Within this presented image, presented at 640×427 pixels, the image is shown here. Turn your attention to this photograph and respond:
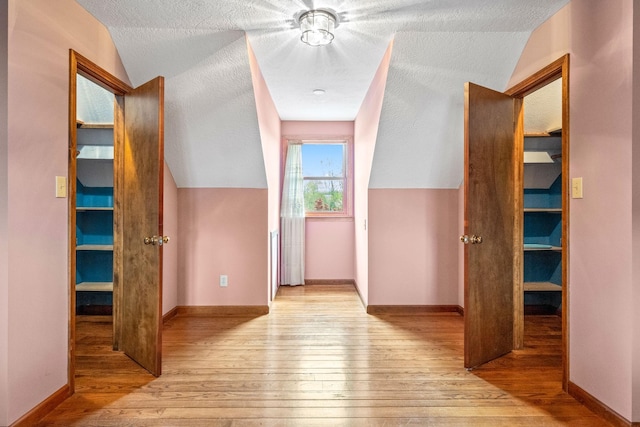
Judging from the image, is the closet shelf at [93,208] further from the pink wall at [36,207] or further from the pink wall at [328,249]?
the pink wall at [328,249]

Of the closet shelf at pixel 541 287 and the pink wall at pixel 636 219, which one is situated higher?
the pink wall at pixel 636 219

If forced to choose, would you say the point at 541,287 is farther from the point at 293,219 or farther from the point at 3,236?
the point at 3,236

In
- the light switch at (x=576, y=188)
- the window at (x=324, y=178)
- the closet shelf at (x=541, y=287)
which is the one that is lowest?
the closet shelf at (x=541, y=287)

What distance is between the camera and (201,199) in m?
3.78

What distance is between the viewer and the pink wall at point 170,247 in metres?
3.51

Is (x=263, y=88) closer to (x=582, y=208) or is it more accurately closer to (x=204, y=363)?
(x=204, y=363)

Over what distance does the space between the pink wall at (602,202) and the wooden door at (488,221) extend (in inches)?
19.4

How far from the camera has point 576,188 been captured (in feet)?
6.86

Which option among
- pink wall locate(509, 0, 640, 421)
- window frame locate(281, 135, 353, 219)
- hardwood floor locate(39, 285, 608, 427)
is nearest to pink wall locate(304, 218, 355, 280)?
window frame locate(281, 135, 353, 219)

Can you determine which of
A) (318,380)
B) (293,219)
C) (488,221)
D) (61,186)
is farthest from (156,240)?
(293,219)

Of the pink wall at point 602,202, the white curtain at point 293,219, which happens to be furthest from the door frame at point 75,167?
the pink wall at point 602,202

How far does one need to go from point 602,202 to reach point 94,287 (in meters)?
3.92

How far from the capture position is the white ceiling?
2.32 m

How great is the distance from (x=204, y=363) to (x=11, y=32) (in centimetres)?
208
